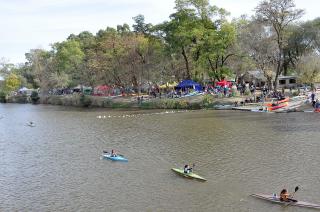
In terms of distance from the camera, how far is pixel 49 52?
138875mm

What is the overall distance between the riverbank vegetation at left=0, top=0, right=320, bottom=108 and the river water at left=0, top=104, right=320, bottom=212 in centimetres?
2182

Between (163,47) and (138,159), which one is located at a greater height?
(163,47)

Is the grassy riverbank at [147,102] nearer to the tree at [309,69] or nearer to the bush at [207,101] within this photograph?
the bush at [207,101]

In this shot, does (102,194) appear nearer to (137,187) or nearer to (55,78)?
(137,187)

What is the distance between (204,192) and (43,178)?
44.5 feet

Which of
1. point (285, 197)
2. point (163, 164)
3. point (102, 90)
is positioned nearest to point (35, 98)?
point (102, 90)

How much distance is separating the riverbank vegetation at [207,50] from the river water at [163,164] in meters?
21.8

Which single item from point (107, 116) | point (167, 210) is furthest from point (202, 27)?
point (167, 210)

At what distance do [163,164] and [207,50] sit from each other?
167 ft

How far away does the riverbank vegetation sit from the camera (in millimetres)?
76625

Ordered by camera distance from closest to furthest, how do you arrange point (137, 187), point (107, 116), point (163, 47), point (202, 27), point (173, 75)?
point (137, 187), point (107, 116), point (202, 27), point (163, 47), point (173, 75)

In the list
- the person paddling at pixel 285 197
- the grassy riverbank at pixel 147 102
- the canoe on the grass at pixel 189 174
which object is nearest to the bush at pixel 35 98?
the grassy riverbank at pixel 147 102

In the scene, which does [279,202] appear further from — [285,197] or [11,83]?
[11,83]

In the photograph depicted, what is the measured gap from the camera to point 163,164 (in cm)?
3584
